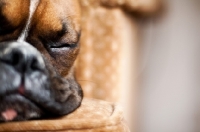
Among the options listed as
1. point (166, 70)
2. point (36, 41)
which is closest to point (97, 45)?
point (166, 70)

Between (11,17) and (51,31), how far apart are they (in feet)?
0.41

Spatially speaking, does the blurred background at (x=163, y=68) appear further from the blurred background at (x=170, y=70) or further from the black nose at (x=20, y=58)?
the black nose at (x=20, y=58)

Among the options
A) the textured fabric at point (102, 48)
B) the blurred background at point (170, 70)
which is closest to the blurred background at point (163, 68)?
the blurred background at point (170, 70)

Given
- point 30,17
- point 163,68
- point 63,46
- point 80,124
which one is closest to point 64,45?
point 63,46

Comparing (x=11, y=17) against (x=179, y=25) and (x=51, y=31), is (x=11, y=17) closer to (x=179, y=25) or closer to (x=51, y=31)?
(x=51, y=31)

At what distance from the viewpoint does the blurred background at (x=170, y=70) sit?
2150mm

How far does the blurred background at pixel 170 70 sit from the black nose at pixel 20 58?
115 cm

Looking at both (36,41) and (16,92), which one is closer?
(16,92)

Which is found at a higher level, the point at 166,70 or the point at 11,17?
the point at 11,17

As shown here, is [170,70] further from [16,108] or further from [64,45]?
[16,108]

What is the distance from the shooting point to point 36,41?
1.27 m

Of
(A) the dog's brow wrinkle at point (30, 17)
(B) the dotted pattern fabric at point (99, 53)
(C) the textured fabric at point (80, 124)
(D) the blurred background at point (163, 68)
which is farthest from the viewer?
(D) the blurred background at point (163, 68)

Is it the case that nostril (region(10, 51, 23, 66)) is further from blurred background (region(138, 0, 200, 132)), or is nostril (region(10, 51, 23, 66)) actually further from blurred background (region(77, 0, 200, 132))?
blurred background (region(138, 0, 200, 132))

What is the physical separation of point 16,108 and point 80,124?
0.53 ft
